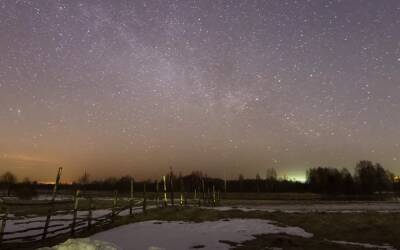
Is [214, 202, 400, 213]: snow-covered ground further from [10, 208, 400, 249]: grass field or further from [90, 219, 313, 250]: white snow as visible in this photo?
[90, 219, 313, 250]: white snow

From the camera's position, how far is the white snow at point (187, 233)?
1370 cm

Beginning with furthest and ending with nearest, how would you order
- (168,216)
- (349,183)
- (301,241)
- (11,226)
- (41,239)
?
(349,183) → (168,216) → (11,226) → (41,239) → (301,241)

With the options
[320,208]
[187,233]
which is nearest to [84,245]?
[187,233]

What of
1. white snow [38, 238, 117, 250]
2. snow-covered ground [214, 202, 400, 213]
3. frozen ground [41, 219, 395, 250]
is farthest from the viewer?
snow-covered ground [214, 202, 400, 213]

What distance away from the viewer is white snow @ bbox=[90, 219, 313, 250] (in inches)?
539

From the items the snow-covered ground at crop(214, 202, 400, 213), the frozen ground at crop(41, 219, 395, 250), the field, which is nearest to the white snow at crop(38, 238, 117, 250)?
the frozen ground at crop(41, 219, 395, 250)

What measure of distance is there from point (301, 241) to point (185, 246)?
4.94 metres

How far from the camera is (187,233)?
15.8m

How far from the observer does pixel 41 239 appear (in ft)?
54.5

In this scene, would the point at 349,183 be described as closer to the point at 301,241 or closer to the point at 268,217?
the point at 268,217

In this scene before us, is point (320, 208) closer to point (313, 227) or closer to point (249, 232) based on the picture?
point (313, 227)

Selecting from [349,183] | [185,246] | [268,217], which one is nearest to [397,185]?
[349,183]

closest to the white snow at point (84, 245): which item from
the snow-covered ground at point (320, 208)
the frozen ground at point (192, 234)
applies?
the frozen ground at point (192, 234)

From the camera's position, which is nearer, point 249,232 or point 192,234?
point 192,234
